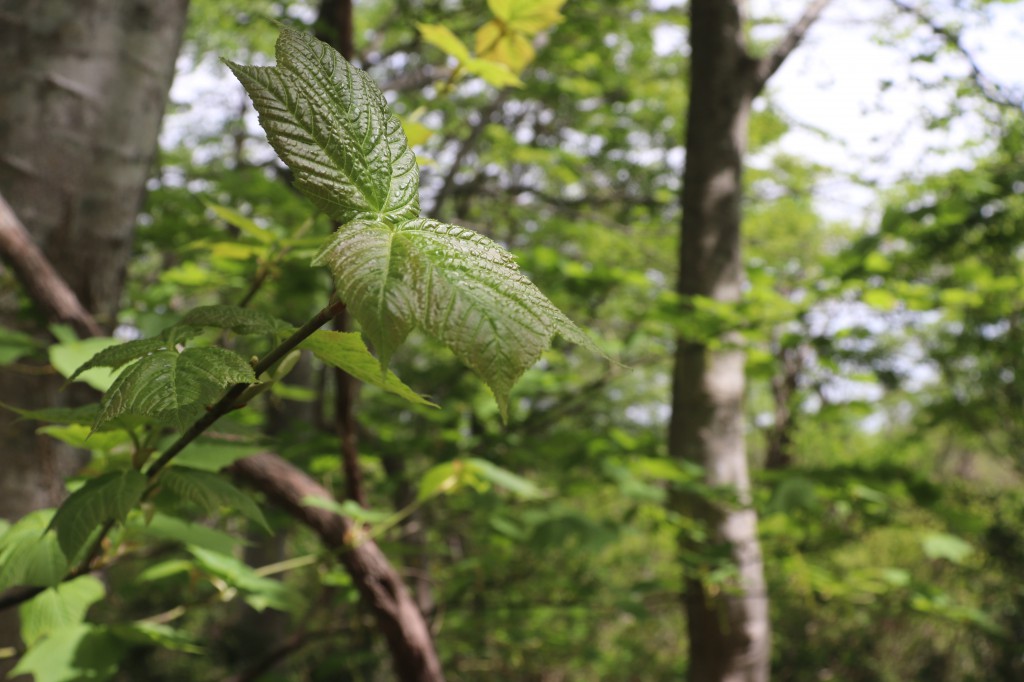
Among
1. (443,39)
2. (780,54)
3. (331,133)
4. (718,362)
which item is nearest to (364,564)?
(443,39)

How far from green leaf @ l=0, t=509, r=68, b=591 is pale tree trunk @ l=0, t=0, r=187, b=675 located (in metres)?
0.56

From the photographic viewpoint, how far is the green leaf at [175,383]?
1.34 feet

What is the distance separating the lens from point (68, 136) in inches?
49.7

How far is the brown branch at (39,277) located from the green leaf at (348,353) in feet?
2.85

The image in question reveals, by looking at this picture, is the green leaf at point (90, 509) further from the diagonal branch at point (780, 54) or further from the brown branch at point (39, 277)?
the diagonal branch at point (780, 54)

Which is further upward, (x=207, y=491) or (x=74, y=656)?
(x=207, y=491)

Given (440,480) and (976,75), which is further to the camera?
(976,75)

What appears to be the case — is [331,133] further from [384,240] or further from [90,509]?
[90,509]

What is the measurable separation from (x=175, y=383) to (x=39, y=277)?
0.91 metres

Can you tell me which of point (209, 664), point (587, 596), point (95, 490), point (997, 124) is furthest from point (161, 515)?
point (209, 664)

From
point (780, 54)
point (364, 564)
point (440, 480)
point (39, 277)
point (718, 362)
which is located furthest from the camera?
point (780, 54)

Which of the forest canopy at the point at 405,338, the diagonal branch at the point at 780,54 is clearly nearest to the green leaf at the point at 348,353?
the forest canopy at the point at 405,338

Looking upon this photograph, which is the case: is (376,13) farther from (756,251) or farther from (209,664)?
(209,664)

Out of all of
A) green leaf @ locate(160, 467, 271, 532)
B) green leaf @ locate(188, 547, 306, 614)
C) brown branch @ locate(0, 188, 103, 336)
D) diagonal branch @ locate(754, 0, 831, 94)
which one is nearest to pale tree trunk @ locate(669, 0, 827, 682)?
diagonal branch @ locate(754, 0, 831, 94)
